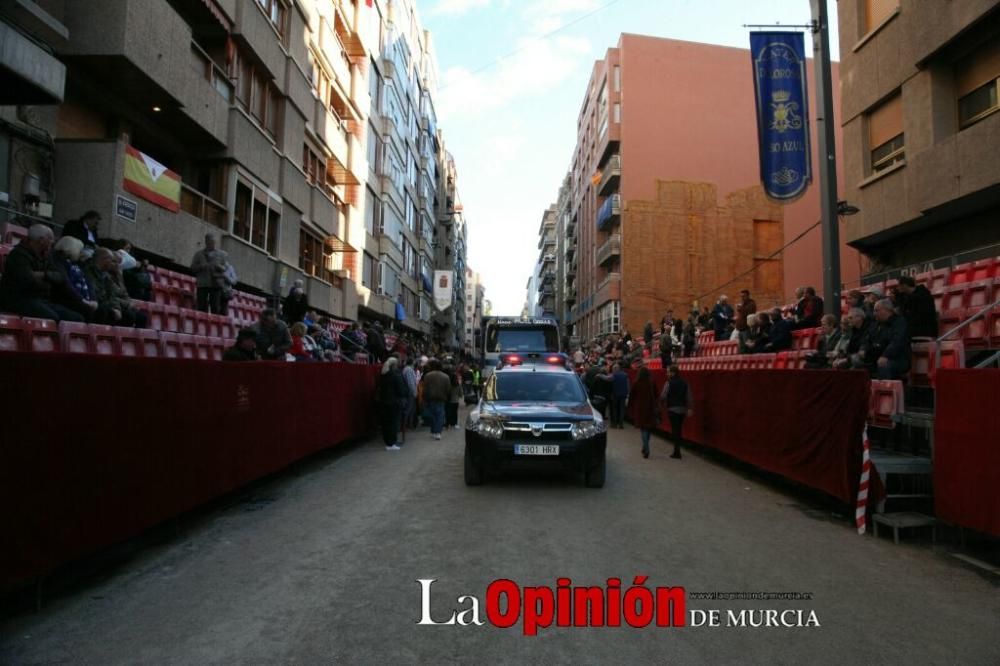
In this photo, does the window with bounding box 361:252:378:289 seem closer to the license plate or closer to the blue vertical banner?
the blue vertical banner

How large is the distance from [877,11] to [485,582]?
793 inches

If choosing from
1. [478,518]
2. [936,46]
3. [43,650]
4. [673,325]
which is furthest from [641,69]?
[43,650]

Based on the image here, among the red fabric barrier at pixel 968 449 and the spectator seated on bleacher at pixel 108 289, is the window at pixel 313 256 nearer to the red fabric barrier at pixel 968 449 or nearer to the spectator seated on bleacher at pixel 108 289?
the spectator seated on bleacher at pixel 108 289

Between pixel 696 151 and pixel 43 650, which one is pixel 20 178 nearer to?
pixel 43 650

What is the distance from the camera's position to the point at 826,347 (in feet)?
33.7

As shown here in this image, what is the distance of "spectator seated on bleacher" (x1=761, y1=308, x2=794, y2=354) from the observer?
42.7ft

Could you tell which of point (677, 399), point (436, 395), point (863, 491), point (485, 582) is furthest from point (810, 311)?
point (485, 582)

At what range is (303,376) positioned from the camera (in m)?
10.4

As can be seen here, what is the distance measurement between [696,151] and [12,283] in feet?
135

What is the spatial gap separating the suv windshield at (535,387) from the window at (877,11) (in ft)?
48.3

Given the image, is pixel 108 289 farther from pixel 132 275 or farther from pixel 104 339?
pixel 132 275

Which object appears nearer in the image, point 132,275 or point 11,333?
point 11,333

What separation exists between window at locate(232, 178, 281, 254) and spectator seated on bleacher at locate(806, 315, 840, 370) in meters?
14.7

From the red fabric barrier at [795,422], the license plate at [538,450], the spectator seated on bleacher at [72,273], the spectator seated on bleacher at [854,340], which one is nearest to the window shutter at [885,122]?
the red fabric barrier at [795,422]
